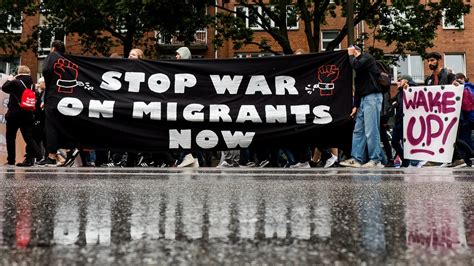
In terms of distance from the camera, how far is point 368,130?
9055 mm

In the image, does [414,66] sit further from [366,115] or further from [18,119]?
[18,119]

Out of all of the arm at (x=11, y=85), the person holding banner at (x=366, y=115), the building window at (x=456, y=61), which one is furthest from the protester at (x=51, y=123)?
the building window at (x=456, y=61)

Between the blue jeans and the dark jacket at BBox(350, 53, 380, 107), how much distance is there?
99mm

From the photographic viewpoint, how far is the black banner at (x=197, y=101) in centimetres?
943

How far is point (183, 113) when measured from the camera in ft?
31.2

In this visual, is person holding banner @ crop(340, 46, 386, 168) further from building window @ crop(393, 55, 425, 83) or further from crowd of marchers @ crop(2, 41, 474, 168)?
building window @ crop(393, 55, 425, 83)

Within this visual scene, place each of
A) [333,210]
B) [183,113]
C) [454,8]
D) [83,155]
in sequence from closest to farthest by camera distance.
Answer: [333,210] < [183,113] < [83,155] < [454,8]

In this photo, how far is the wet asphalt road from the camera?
2.03 m

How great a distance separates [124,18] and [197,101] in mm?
14349

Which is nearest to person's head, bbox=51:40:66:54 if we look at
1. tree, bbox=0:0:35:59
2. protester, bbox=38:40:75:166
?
protester, bbox=38:40:75:166

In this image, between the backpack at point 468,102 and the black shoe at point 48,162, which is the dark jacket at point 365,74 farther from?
the black shoe at point 48,162

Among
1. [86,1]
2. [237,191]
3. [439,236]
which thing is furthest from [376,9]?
[439,236]

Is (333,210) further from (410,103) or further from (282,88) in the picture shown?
(410,103)

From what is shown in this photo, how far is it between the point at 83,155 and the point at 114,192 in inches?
269
